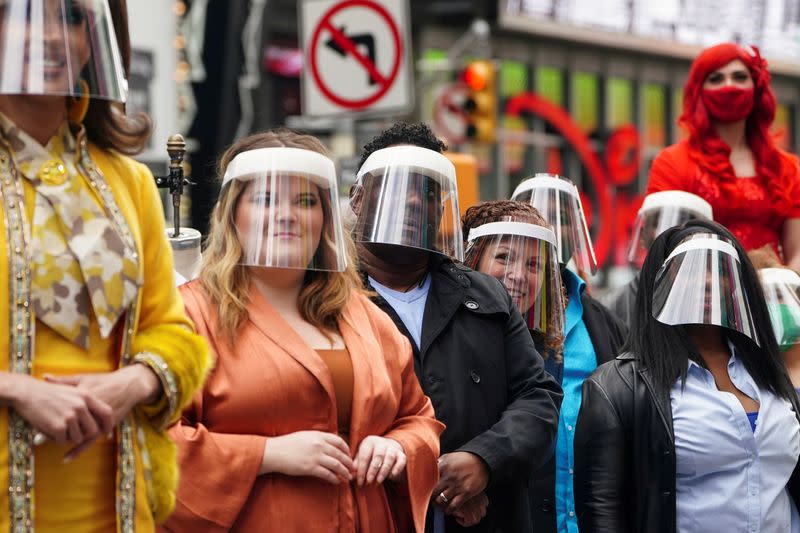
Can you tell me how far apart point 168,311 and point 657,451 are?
1.70 m

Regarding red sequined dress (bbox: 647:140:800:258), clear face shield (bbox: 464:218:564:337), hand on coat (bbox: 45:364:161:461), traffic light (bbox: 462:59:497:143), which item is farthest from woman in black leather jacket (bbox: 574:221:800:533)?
traffic light (bbox: 462:59:497:143)

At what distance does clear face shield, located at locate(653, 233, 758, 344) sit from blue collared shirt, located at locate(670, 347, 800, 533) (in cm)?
21

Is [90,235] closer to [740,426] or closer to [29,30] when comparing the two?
[29,30]

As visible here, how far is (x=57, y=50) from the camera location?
2746 mm

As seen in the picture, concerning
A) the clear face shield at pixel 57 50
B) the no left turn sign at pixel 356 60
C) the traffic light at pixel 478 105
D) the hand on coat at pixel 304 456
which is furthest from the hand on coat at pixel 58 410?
the traffic light at pixel 478 105

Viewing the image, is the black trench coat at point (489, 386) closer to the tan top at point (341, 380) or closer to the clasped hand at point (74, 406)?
the tan top at point (341, 380)

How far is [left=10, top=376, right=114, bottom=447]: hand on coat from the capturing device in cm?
263

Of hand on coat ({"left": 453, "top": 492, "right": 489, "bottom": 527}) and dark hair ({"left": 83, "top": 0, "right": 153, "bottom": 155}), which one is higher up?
dark hair ({"left": 83, "top": 0, "right": 153, "bottom": 155})

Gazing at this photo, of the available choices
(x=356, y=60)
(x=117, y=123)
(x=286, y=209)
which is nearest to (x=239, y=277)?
(x=286, y=209)

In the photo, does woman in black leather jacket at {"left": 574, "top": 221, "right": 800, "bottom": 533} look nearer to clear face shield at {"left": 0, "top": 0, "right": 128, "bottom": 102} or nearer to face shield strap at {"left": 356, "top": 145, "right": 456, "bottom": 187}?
face shield strap at {"left": 356, "top": 145, "right": 456, "bottom": 187}

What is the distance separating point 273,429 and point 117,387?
2.33ft

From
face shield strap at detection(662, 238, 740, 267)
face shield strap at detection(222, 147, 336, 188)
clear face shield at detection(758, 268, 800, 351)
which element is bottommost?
clear face shield at detection(758, 268, 800, 351)

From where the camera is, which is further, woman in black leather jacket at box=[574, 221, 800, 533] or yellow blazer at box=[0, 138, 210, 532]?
woman in black leather jacket at box=[574, 221, 800, 533]

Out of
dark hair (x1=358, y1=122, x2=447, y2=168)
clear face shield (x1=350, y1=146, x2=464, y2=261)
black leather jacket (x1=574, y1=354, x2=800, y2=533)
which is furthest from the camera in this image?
dark hair (x1=358, y1=122, x2=447, y2=168)
